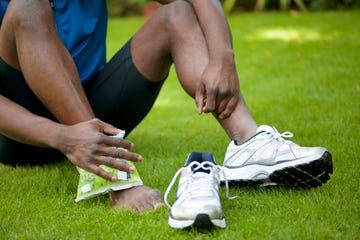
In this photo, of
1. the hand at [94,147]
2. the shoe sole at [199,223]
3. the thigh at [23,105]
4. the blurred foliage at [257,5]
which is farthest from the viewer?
the blurred foliage at [257,5]

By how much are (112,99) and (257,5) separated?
21.1 feet

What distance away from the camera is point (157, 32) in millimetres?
2352

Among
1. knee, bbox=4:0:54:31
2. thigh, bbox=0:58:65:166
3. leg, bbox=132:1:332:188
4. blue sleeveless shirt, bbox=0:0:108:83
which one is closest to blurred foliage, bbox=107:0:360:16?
blue sleeveless shirt, bbox=0:0:108:83

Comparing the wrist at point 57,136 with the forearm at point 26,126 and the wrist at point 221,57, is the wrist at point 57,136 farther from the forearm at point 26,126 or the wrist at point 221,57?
the wrist at point 221,57

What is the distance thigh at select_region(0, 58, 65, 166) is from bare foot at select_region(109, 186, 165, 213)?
0.57 meters

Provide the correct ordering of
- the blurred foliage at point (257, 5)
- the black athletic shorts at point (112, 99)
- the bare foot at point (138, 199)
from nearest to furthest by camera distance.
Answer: the bare foot at point (138, 199), the black athletic shorts at point (112, 99), the blurred foliage at point (257, 5)

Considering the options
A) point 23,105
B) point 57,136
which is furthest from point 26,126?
point 23,105

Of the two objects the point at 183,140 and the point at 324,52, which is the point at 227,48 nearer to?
the point at 183,140

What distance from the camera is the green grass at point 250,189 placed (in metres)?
1.85

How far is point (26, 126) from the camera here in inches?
81.0

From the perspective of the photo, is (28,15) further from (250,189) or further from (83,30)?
(250,189)

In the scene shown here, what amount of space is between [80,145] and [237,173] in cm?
57

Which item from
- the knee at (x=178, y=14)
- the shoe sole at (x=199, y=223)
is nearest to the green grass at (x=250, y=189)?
the shoe sole at (x=199, y=223)

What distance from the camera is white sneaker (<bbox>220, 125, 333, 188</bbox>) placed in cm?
199
